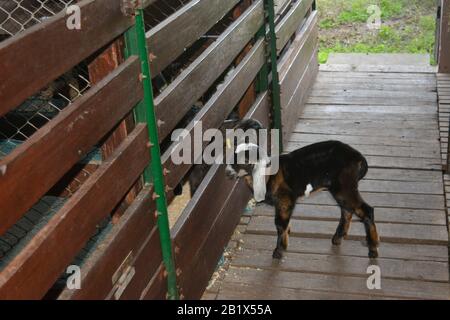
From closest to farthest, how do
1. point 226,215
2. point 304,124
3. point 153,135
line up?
point 153,135
point 226,215
point 304,124

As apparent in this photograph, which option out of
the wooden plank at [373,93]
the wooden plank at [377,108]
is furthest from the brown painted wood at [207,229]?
the wooden plank at [373,93]

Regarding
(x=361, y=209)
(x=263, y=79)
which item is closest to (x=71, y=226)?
(x=361, y=209)

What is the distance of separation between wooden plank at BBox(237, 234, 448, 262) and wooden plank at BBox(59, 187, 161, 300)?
1593mm

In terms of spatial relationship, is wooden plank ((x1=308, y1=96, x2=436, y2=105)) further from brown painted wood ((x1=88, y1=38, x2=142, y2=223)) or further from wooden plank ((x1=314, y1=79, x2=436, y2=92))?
brown painted wood ((x1=88, y1=38, x2=142, y2=223))

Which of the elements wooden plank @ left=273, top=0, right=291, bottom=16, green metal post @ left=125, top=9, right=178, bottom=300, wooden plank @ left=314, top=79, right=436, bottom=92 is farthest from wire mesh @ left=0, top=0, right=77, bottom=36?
wooden plank @ left=314, top=79, right=436, bottom=92

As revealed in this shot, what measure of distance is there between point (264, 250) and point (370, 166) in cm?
172

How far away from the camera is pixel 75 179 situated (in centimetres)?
443

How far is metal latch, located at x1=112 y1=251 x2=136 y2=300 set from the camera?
2976mm

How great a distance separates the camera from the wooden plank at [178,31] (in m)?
3.33

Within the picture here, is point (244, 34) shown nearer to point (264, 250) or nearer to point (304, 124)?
point (264, 250)

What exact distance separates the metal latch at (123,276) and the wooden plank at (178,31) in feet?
3.09

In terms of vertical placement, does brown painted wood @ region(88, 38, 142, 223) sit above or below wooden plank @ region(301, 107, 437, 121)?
above

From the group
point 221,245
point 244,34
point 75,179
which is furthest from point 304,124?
point 75,179
